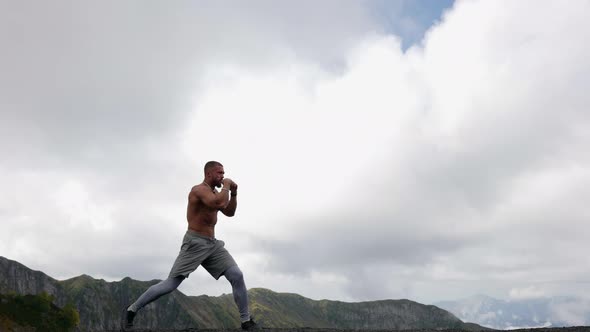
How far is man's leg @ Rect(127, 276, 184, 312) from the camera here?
852 centimetres

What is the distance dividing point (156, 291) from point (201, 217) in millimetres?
1481

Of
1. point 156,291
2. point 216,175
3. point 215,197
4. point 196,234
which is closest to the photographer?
point 215,197

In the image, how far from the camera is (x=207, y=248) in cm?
879

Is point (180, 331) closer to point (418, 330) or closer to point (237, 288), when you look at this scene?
point (237, 288)

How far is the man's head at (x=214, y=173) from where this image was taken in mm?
8867

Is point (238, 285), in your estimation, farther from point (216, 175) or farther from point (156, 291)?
point (216, 175)

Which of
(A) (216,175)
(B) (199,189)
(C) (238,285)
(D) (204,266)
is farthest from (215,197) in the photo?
(C) (238,285)

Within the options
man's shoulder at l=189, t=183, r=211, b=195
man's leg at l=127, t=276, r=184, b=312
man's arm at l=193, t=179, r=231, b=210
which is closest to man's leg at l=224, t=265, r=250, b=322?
man's leg at l=127, t=276, r=184, b=312

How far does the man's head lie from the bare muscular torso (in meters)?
0.33

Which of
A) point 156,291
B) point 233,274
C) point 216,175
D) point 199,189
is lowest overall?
point 156,291

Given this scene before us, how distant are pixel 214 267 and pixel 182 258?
0.63 meters

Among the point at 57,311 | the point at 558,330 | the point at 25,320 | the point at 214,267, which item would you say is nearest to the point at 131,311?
the point at 214,267

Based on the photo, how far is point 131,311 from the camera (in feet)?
27.8

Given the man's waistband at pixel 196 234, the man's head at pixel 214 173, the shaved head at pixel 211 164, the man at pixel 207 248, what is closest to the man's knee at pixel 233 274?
the man at pixel 207 248
